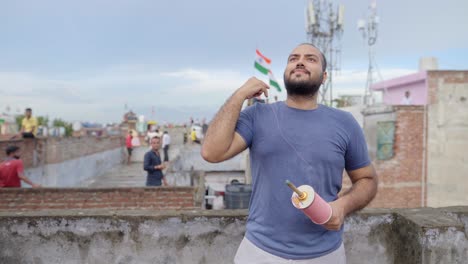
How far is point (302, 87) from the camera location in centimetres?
203

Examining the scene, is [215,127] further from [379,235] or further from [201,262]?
[379,235]

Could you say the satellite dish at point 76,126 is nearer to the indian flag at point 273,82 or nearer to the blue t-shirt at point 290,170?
the indian flag at point 273,82

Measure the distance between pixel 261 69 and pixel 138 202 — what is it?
7758mm

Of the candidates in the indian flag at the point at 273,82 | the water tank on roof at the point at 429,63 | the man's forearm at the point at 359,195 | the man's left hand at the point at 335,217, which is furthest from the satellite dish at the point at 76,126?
the man's left hand at the point at 335,217

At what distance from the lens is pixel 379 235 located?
3047 mm

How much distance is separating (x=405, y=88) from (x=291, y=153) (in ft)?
62.4

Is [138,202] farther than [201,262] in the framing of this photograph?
Yes

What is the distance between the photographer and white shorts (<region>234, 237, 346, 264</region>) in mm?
1927

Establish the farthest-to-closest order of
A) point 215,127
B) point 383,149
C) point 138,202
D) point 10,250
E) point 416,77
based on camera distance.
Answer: point 416,77 < point 383,149 < point 138,202 < point 10,250 < point 215,127

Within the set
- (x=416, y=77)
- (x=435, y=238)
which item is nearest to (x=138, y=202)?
(x=435, y=238)

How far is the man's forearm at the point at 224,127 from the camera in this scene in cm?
197

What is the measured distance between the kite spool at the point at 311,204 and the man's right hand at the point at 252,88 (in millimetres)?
542

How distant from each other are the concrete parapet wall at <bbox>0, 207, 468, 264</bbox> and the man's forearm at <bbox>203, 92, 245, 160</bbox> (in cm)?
116

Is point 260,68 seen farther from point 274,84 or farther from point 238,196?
point 238,196
